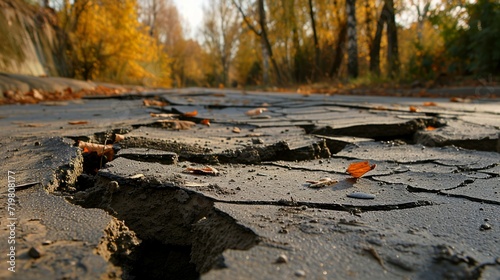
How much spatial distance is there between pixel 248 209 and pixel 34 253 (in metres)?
0.57

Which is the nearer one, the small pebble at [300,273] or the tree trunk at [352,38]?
the small pebble at [300,273]

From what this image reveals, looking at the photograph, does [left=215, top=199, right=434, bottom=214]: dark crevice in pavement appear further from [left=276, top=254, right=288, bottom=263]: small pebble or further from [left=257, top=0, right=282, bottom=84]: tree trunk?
[left=257, top=0, right=282, bottom=84]: tree trunk

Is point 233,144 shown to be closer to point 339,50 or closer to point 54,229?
point 54,229

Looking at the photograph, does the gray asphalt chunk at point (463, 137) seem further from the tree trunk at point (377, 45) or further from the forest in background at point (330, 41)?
the tree trunk at point (377, 45)

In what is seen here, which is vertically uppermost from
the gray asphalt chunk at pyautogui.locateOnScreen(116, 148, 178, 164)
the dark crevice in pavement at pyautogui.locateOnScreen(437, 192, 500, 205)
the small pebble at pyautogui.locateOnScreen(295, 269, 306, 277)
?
the gray asphalt chunk at pyautogui.locateOnScreen(116, 148, 178, 164)

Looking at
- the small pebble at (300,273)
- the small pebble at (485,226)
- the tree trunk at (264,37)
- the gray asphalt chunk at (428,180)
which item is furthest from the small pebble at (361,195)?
the tree trunk at (264,37)

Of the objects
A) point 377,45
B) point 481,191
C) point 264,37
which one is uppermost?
point 264,37

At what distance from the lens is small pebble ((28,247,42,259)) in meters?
0.87

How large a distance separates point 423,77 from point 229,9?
1068 inches

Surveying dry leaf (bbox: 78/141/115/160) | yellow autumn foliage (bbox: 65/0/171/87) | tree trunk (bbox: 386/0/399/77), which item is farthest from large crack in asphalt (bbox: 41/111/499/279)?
yellow autumn foliage (bbox: 65/0/171/87)

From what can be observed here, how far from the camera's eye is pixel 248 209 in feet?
3.94

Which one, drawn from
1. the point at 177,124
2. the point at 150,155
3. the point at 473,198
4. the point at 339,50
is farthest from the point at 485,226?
the point at 339,50

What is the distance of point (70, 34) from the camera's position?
12.2 meters

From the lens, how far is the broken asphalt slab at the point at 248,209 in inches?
34.4
